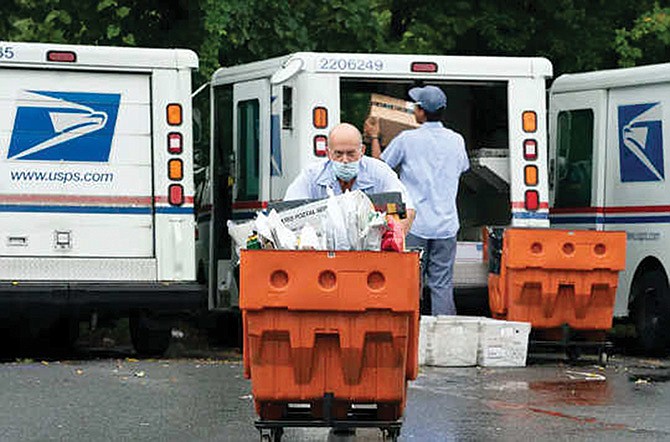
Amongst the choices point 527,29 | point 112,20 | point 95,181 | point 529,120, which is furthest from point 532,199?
point 112,20

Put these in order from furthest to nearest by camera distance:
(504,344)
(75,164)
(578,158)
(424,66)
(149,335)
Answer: (578,158) < (424,66) < (149,335) < (75,164) < (504,344)

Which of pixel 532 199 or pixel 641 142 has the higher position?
pixel 641 142

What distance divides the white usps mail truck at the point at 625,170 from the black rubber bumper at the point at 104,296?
12.8 ft

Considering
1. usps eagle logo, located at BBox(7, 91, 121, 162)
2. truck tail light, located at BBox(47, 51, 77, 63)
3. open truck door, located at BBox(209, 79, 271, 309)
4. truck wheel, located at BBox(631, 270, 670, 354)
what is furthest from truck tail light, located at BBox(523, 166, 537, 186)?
truck tail light, located at BBox(47, 51, 77, 63)

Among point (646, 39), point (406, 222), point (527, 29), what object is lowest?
point (406, 222)

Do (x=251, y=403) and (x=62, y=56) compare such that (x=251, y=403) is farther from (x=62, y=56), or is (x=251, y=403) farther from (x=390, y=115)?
(x=390, y=115)

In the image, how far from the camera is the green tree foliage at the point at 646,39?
20078mm

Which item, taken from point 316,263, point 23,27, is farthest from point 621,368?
point 23,27

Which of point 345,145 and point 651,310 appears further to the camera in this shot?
point 651,310

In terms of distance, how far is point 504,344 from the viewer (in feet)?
46.2

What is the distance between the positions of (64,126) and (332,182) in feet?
17.4

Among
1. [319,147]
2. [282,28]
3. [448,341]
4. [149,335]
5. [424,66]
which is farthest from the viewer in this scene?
[282,28]

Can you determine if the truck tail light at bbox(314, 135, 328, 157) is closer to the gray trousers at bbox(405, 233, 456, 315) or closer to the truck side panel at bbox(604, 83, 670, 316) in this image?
the gray trousers at bbox(405, 233, 456, 315)

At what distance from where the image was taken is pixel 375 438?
9820 mm
